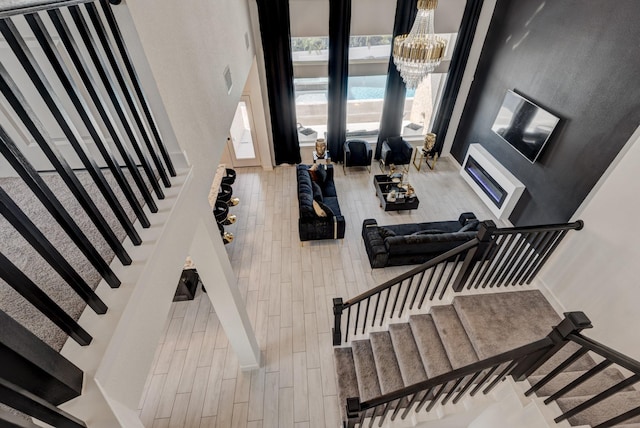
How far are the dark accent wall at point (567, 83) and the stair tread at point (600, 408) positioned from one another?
2.55 metres

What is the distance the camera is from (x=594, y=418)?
2219 mm

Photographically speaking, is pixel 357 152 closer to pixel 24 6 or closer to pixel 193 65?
pixel 193 65

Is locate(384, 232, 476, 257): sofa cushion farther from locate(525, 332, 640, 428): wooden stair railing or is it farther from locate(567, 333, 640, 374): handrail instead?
locate(567, 333, 640, 374): handrail

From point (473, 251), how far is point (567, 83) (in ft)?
10.5

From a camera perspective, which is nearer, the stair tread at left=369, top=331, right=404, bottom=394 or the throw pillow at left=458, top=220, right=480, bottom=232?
the stair tread at left=369, top=331, right=404, bottom=394

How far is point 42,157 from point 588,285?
195 inches

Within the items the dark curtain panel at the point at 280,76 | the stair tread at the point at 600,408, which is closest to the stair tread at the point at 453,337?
the stair tread at the point at 600,408

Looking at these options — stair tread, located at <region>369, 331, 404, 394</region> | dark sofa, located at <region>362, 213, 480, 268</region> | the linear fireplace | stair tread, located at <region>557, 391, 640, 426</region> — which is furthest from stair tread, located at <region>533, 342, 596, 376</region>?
the linear fireplace

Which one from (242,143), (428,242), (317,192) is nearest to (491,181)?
(428,242)

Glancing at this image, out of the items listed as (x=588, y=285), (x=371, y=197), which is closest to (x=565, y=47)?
(x=588, y=285)

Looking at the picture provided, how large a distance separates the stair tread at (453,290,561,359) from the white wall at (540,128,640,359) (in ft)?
1.46

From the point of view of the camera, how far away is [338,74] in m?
5.96

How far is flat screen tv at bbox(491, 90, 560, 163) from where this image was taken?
14.6 ft

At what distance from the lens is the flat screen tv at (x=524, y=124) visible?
4.46m
